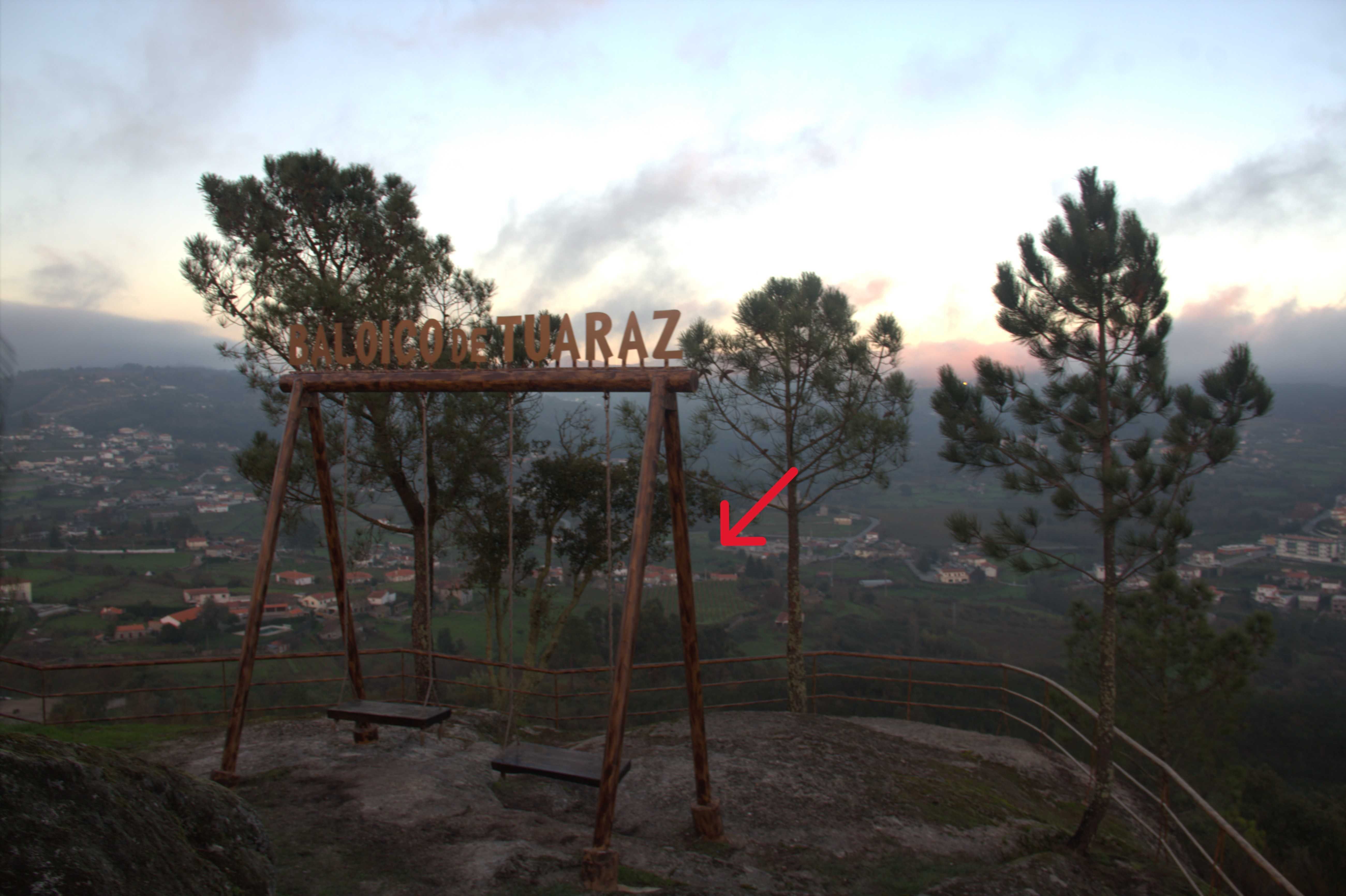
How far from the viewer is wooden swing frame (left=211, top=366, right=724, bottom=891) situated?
17.1 ft

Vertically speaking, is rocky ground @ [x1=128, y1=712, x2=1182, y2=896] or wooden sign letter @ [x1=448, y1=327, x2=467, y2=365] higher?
wooden sign letter @ [x1=448, y1=327, x2=467, y2=365]

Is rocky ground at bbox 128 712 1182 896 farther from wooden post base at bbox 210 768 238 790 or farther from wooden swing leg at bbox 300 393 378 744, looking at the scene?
wooden swing leg at bbox 300 393 378 744

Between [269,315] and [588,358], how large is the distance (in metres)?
7.88

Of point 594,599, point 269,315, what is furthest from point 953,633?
point 269,315

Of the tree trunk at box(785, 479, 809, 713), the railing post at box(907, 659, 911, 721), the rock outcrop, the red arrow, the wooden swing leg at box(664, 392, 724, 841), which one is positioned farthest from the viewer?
the tree trunk at box(785, 479, 809, 713)

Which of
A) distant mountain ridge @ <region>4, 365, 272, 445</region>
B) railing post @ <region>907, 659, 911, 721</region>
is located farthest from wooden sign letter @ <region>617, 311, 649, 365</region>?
distant mountain ridge @ <region>4, 365, 272, 445</region>

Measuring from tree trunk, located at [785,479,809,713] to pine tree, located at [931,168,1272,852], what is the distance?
2556 millimetres

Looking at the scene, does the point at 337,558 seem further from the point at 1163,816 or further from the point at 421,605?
A: the point at 1163,816

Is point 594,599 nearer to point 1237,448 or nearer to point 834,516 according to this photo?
point 1237,448

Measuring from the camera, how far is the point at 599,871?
4766mm

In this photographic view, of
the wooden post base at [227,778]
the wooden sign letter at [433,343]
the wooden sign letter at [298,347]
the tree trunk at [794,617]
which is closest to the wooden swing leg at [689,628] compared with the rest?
the wooden sign letter at [433,343]

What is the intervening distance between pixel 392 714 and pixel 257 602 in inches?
65.1

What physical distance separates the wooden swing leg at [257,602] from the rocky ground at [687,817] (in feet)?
1.17

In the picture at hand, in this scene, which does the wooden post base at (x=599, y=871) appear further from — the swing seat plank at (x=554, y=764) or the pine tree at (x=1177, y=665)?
the pine tree at (x=1177, y=665)
